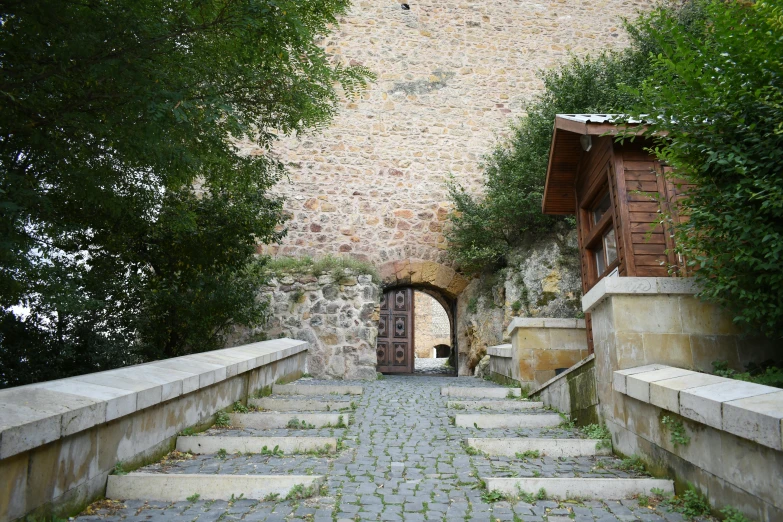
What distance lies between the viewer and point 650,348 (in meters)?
3.90

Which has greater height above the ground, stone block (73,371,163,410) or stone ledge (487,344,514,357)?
stone ledge (487,344,514,357)

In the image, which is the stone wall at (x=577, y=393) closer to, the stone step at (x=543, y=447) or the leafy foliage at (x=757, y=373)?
the stone step at (x=543, y=447)

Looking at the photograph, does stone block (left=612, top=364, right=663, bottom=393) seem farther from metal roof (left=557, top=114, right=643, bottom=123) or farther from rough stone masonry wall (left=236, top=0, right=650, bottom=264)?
rough stone masonry wall (left=236, top=0, right=650, bottom=264)

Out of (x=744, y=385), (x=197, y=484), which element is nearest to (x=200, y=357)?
(x=197, y=484)

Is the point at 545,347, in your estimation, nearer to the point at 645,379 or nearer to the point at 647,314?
the point at 647,314

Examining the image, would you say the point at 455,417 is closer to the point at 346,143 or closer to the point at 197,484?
the point at 197,484

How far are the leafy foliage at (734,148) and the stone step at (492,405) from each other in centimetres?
251

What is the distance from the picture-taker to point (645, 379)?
342cm

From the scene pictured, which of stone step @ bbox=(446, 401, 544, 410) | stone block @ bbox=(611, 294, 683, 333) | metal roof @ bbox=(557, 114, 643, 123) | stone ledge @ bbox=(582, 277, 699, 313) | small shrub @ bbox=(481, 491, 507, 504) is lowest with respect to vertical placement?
small shrub @ bbox=(481, 491, 507, 504)

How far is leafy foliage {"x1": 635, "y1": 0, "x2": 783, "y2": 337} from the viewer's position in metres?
3.18

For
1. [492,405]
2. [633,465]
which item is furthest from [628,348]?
[492,405]

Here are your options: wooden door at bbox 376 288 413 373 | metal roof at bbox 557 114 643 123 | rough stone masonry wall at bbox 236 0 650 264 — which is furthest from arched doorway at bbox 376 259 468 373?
metal roof at bbox 557 114 643 123

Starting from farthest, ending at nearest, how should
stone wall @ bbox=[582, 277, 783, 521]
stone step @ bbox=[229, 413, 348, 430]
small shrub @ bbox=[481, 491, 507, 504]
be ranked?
1. stone step @ bbox=[229, 413, 348, 430]
2. small shrub @ bbox=[481, 491, 507, 504]
3. stone wall @ bbox=[582, 277, 783, 521]

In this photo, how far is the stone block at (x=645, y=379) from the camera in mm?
3354
